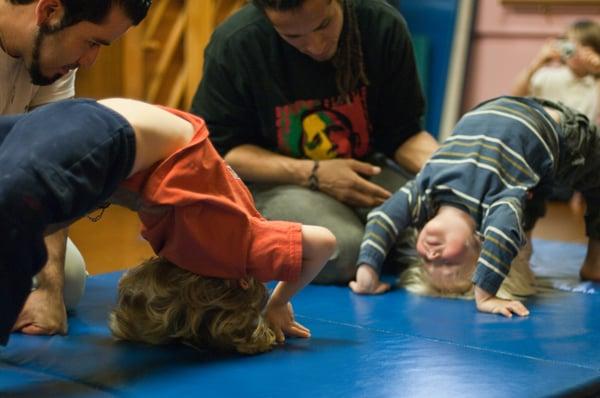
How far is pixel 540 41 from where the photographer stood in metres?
5.09

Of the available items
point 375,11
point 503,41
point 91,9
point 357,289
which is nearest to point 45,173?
point 91,9

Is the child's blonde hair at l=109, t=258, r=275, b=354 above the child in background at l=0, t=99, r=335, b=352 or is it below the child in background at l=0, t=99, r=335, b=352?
below

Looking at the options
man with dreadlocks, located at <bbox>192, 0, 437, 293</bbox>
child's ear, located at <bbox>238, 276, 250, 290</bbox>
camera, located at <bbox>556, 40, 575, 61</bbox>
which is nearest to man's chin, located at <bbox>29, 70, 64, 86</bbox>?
child's ear, located at <bbox>238, 276, 250, 290</bbox>

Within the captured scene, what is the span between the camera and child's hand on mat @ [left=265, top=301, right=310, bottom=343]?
1.60 m

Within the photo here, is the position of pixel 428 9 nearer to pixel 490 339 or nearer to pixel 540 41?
pixel 540 41

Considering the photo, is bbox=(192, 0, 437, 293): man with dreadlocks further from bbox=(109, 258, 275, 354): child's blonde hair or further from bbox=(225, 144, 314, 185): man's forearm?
bbox=(109, 258, 275, 354): child's blonde hair

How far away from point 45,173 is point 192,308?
42cm

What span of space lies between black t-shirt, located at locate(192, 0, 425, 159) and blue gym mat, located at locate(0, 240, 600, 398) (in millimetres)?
620

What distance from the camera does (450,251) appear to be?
204 cm

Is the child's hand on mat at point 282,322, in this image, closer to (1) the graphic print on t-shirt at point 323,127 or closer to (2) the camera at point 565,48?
(1) the graphic print on t-shirt at point 323,127

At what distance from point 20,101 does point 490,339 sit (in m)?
1.02

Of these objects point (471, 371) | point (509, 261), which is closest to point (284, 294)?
point (471, 371)

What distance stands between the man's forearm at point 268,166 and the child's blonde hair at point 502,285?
40 cm

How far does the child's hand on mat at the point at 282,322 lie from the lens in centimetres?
160
